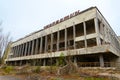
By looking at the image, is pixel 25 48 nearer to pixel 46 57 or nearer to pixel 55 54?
pixel 46 57

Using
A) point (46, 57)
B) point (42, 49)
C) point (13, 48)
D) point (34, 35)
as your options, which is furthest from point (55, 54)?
point (13, 48)

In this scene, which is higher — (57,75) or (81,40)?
(81,40)

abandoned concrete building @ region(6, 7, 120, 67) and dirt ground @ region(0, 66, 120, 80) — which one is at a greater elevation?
abandoned concrete building @ region(6, 7, 120, 67)

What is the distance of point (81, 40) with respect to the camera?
29109 millimetres

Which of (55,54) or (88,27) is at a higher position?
(88,27)

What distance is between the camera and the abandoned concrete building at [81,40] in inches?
→ 989

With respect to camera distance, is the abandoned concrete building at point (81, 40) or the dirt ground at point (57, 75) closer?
the dirt ground at point (57, 75)

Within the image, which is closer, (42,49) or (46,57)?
(46,57)

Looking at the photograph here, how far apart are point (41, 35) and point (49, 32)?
423 cm

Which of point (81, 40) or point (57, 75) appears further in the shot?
point (81, 40)

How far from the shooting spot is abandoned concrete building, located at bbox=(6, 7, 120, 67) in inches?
989

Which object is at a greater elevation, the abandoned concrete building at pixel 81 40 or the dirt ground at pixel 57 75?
the abandoned concrete building at pixel 81 40

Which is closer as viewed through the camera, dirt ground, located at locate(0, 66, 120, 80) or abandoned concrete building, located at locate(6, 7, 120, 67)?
dirt ground, located at locate(0, 66, 120, 80)

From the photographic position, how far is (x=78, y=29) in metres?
34.4
